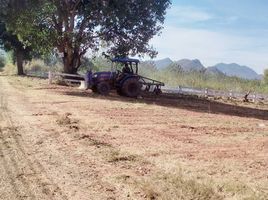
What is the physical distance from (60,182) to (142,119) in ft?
25.3

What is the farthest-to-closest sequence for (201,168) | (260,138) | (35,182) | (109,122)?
(109,122) → (260,138) → (201,168) → (35,182)

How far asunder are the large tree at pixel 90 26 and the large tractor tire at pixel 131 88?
6855 millimetres

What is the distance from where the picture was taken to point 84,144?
10.2 metres

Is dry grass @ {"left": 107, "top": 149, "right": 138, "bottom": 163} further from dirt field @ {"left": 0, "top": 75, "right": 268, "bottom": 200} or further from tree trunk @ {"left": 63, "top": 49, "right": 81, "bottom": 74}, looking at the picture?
tree trunk @ {"left": 63, "top": 49, "right": 81, "bottom": 74}

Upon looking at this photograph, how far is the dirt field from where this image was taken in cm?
691

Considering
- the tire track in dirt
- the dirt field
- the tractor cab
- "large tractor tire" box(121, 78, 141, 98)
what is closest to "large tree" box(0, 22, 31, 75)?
the tractor cab

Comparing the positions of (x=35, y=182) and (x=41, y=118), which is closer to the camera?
(x=35, y=182)

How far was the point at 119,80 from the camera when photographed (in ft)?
83.3

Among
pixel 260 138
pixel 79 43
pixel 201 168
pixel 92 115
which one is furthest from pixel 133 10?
pixel 201 168

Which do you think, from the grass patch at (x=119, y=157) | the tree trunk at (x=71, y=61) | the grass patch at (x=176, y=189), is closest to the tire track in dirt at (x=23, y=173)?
the grass patch at (x=176, y=189)

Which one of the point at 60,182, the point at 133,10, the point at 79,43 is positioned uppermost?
the point at 133,10

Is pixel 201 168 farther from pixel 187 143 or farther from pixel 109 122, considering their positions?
pixel 109 122

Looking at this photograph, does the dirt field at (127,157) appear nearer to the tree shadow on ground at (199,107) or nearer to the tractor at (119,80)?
the tree shadow on ground at (199,107)

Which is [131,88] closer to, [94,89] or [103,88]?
[103,88]
